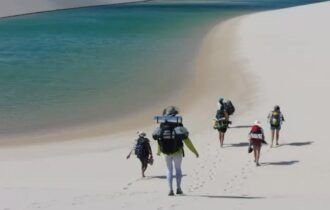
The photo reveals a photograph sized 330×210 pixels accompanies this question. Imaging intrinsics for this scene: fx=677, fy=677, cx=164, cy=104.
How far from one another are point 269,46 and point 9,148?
69.5 feet

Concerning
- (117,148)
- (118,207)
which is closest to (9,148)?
(117,148)

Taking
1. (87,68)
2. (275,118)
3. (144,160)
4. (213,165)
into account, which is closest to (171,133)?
(144,160)

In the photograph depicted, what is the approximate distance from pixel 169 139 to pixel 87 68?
2250cm

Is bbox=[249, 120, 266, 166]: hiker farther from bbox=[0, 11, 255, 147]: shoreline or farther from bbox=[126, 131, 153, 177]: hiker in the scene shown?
bbox=[0, 11, 255, 147]: shoreline

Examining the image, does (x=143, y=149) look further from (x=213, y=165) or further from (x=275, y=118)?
(x=275, y=118)

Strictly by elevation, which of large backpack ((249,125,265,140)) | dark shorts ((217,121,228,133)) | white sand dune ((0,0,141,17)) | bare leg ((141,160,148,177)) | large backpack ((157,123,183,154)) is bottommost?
bare leg ((141,160,148,177))

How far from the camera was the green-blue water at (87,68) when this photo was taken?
20.8 metres

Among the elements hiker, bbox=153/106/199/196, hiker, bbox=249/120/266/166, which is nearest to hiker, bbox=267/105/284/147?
hiker, bbox=249/120/266/166

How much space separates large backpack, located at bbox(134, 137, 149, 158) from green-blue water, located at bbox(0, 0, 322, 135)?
23.9ft

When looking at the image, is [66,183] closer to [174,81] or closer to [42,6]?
[174,81]

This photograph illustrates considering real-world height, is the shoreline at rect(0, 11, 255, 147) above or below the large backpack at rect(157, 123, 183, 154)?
above

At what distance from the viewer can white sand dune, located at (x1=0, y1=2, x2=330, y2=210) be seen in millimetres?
9117

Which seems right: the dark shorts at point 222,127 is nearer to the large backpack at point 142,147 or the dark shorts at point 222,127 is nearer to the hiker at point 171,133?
the large backpack at point 142,147

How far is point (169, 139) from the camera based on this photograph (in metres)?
9.10
